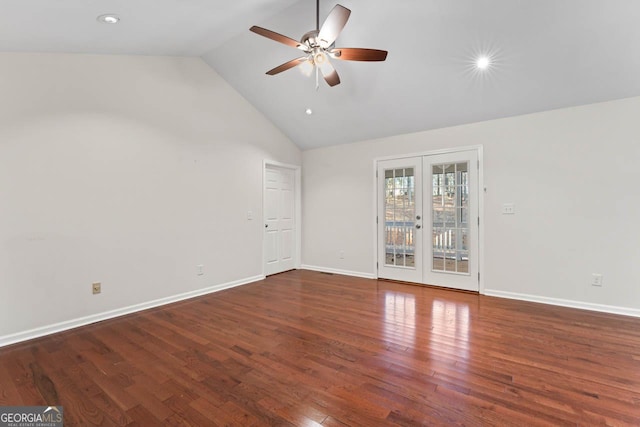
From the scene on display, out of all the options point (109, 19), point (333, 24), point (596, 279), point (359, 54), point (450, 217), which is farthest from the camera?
point (450, 217)

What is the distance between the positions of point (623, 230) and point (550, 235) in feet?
2.18

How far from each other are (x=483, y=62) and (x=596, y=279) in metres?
2.86

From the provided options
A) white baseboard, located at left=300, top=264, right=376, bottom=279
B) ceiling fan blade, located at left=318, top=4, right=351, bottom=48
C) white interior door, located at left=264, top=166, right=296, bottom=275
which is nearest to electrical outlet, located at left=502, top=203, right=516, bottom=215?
white baseboard, located at left=300, top=264, right=376, bottom=279

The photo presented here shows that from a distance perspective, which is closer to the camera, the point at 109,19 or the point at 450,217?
the point at 109,19

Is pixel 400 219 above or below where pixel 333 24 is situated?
below

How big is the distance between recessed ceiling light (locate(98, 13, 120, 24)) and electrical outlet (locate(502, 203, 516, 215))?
4745mm

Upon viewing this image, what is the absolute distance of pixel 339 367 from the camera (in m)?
2.30

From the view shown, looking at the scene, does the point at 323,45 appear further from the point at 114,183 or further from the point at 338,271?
the point at 338,271

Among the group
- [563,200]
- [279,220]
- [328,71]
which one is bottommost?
[279,220]

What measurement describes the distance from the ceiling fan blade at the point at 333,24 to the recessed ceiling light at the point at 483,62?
183 centimetres

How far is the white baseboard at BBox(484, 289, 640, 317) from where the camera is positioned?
11.2 feet

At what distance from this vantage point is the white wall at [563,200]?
340 centimetres

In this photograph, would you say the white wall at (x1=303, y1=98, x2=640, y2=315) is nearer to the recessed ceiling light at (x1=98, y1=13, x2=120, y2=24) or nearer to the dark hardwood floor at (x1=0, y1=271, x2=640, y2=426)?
the dark hardwood floor at (x1=0, y1=271, x2=640, y2=426)

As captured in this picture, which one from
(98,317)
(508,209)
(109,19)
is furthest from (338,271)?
(109,19)
